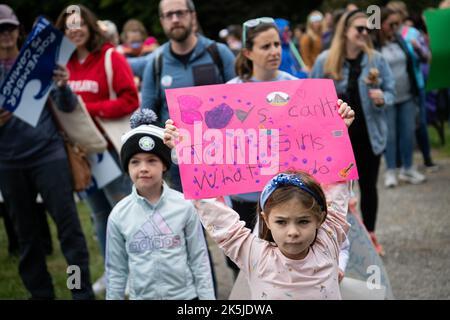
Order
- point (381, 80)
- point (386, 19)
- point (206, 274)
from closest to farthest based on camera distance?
1. point (206, 274)
2. point (381, 80)
3. point (386, 19)

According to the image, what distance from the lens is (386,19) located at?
336 inches

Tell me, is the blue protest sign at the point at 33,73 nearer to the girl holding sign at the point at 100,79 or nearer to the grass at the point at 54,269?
the girl holding sign at the point at 100,79

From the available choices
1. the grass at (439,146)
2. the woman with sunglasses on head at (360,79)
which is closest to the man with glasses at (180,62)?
the woman with sunglasses on head at (360,79)

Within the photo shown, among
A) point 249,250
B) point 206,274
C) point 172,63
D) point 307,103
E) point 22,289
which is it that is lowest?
point 22,289

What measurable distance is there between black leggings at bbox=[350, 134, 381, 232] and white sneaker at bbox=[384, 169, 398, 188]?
3084 millimetres

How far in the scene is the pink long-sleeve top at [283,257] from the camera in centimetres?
298

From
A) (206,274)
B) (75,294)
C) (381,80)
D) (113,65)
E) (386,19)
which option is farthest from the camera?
(386,19)

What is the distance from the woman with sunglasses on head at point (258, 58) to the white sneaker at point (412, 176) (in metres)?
5.36

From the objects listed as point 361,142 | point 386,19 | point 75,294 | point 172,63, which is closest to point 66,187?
point 75,294

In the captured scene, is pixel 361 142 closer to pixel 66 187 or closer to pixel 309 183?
pixel 66 187

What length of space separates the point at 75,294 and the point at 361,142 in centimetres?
254

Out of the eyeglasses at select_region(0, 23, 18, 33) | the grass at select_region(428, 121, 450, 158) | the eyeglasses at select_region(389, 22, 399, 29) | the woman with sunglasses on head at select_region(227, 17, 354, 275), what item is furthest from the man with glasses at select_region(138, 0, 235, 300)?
the grass at select_region(428, 121, 450, 158)

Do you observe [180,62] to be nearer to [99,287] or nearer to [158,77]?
[158,77]

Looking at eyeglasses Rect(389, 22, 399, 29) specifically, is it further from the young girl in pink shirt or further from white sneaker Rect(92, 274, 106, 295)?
the young girl in pink shirt
